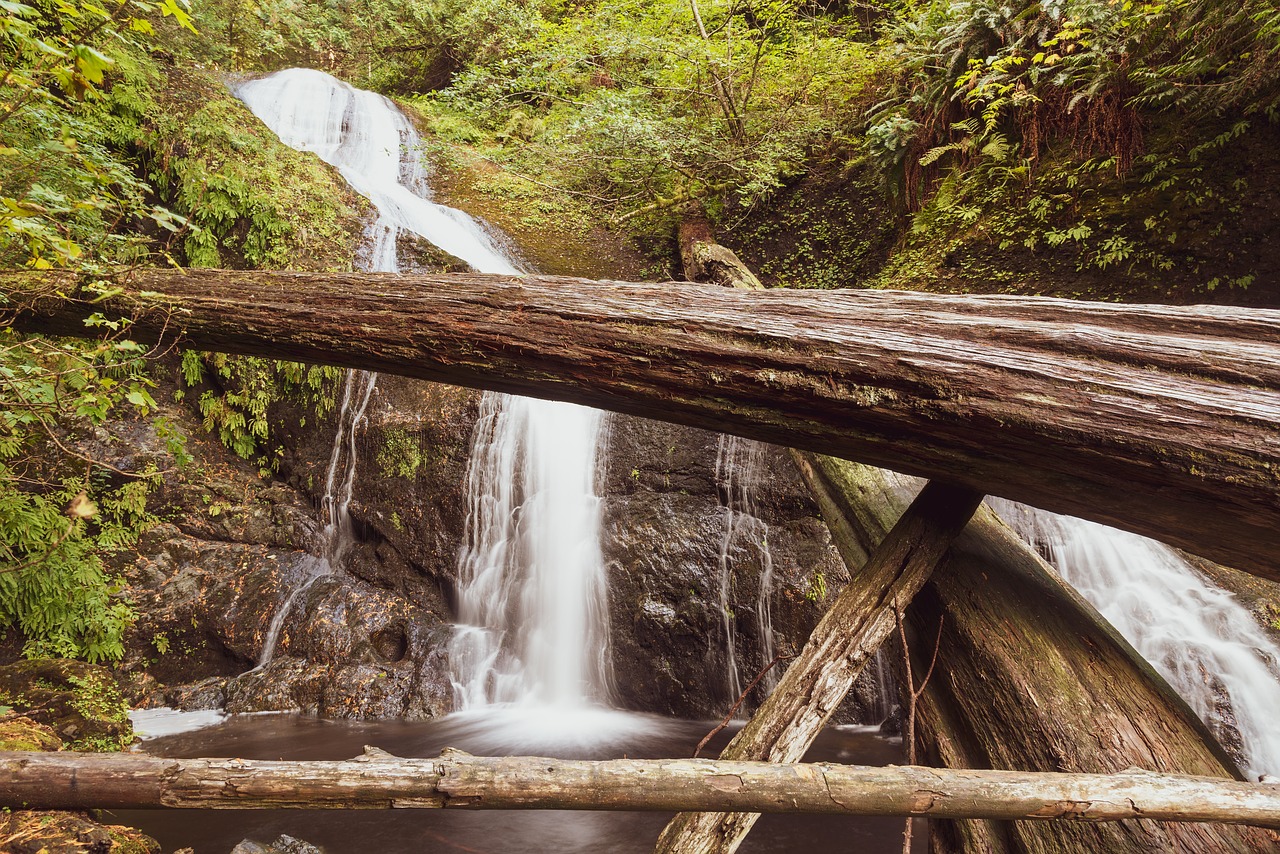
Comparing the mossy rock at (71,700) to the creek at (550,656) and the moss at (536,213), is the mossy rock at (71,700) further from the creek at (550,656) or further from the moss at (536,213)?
the moss at (536,213)

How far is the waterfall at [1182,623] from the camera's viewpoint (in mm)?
3861

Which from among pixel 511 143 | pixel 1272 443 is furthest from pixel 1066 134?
pixel 511 143

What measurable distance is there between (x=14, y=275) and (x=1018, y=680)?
5.13 metres

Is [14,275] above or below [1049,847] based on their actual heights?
above

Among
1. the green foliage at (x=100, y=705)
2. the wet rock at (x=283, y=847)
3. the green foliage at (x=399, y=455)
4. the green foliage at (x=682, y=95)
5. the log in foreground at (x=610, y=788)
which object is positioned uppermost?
the green foliage at (x=682, y=95)

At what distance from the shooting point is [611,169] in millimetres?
9398

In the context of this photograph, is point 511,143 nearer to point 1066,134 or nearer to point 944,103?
point 944,103

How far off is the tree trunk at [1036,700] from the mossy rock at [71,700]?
16.5 ft

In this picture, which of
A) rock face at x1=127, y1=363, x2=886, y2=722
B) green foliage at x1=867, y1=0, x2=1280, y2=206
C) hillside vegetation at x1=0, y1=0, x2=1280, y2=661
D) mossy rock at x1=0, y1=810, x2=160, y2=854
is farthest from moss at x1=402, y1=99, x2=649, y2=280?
mossy rock at x1=0, y1=810, x2=160, y2=854

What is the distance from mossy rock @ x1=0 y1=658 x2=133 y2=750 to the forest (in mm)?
33

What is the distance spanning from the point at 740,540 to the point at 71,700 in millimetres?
5397

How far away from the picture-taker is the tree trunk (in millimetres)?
2061

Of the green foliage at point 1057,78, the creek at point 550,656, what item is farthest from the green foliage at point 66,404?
the green foliage at point 1057,78

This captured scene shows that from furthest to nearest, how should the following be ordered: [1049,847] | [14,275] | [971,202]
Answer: [971,202]
[14,275]
[1049,847]
